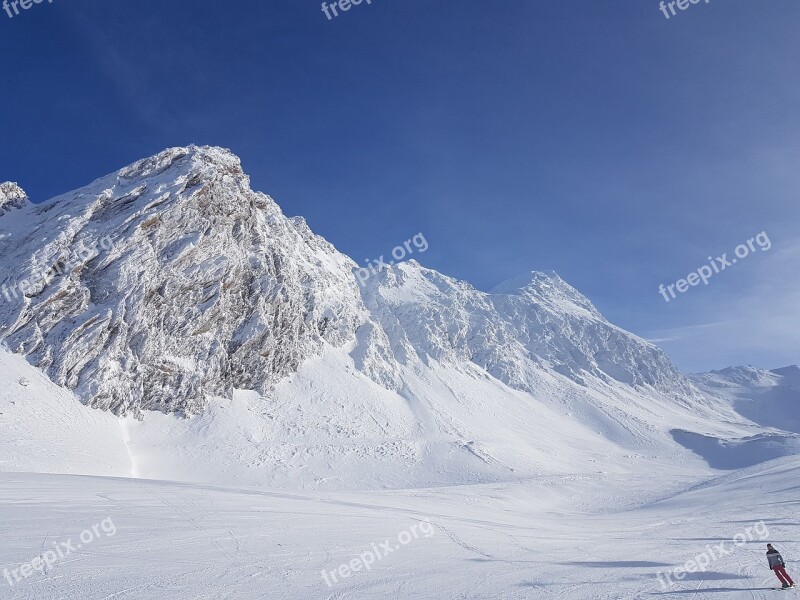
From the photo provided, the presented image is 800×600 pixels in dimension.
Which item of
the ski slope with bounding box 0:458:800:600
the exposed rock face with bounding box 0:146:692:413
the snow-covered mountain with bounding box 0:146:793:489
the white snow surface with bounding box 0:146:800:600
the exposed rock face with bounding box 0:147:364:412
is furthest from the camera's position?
the exposed rock face with bounding box 0:146:692:413

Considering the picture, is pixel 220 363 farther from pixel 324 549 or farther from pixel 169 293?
pixel 324 549

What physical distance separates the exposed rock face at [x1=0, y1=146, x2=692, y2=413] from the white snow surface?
28 centimetres

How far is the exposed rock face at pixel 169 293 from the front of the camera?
4856 cm

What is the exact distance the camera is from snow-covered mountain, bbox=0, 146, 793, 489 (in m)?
46.7

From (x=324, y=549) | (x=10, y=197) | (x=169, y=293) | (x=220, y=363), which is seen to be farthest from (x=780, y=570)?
(x=10, y=197)

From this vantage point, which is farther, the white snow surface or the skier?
the white snow surface

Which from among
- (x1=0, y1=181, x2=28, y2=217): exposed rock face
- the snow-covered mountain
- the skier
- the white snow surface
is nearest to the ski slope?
the white snow surface

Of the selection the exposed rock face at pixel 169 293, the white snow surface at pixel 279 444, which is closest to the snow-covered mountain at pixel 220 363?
the exposed rock face at pixel 169 293

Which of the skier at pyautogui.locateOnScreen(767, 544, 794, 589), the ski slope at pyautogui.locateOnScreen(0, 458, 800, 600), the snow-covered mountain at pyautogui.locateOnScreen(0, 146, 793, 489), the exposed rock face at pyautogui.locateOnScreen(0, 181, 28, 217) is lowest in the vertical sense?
the skier at pyautogui.locateOnScreen(767, 544, 794, 589)

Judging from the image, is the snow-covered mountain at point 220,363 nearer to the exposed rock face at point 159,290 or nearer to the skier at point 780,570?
the exposed rock face at point 159,290

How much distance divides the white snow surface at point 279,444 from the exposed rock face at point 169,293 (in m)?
0.28

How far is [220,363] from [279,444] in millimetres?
14394

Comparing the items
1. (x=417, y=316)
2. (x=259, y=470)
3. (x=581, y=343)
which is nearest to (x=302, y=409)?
(x=259, y=470)

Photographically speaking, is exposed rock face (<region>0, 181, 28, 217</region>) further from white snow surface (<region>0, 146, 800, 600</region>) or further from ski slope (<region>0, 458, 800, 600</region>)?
ski slope (<region>0, 458, 800, 600</region>)
